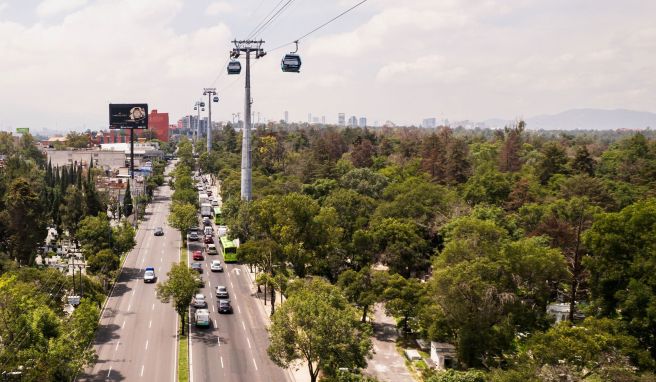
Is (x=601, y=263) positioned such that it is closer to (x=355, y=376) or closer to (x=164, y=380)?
(x=355, y=376)

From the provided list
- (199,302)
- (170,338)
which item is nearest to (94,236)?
(199,302)

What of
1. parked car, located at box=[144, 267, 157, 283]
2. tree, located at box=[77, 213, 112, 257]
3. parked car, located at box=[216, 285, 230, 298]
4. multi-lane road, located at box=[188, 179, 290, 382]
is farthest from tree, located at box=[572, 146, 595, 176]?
tree, located at box=[77, 213, 112, 257]

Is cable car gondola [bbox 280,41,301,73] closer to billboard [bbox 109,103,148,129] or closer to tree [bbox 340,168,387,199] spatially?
tree [bbox 340,168,387,199]

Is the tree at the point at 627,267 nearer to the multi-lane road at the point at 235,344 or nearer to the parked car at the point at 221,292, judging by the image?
the multi-lane road at the point at 235,344

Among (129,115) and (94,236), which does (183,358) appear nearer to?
(94,236)

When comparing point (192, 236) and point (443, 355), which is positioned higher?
point (192, 236)

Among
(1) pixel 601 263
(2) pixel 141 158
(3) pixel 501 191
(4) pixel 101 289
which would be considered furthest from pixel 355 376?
(2) pixel 141 158

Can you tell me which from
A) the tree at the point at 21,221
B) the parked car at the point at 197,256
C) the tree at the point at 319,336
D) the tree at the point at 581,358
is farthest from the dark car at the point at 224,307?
the tree at the point at 581,358
